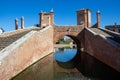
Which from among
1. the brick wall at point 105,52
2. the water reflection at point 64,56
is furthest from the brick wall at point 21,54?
the brick wall at point 105,52

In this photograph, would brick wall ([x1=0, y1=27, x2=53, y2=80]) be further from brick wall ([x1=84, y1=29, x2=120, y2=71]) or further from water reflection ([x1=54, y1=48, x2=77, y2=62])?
brick wall ([x1=84, y1=29, x2=120, y2=71])

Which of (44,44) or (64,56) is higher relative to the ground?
(44,44)

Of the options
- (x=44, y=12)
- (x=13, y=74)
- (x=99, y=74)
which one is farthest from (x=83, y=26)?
(x=13, y=74)

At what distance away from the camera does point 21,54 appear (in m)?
10.3

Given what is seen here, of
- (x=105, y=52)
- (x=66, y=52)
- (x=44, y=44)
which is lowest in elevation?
(x=66, y=52)

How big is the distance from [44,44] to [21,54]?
21.9ft

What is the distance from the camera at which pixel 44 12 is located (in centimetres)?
2153

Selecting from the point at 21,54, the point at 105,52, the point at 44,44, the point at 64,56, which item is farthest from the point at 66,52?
the point at 21,54

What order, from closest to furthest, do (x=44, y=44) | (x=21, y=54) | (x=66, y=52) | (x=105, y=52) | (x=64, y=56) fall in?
(x=21, y=54) < (x=105, y=52) < (x=44, y=44) < (x=64, y=56) < (x=66, y=52)

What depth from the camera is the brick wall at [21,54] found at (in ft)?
26.8

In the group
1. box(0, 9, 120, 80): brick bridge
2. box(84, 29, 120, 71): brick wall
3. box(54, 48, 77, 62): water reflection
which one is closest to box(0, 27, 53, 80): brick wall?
box(0, 9, 120, 80): brick bridge

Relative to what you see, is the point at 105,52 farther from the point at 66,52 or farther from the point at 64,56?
the point at 66,52

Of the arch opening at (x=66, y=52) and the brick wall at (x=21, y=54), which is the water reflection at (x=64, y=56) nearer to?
the arch opening at (x=66, y=52)

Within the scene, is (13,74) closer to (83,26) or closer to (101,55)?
(101,55)
